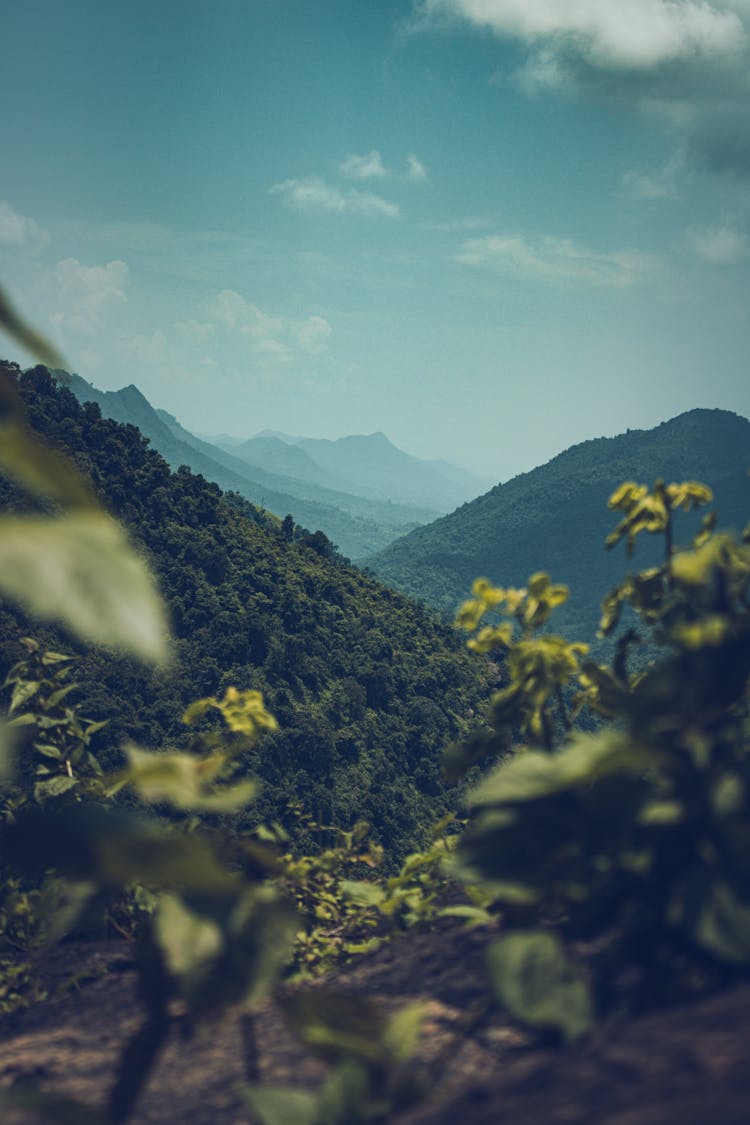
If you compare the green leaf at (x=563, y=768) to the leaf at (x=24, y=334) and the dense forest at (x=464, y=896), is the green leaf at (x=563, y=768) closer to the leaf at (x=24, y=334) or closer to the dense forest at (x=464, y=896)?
the dense forest at (x=464, y=896)

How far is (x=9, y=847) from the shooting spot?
4.18 feet

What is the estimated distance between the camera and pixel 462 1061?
1.87 metres

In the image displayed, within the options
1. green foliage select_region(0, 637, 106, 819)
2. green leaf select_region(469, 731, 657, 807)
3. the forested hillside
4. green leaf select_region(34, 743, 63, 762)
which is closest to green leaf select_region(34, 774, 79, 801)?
green foliage select_region(0, 637, 106, 819)

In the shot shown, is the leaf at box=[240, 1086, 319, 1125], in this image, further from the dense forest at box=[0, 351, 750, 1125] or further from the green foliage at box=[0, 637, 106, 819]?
the green foliage at box=[0, 637, 106, 819]

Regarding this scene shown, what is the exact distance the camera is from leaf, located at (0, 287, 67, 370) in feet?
4.09

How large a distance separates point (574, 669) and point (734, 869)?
50.7 inches

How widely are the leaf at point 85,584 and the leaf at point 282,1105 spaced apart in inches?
38.5

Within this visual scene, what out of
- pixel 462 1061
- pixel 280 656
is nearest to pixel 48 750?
pixel 462 1061

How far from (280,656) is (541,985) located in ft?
213

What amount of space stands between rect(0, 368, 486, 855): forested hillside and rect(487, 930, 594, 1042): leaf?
47371mm

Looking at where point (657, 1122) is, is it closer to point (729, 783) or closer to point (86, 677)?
point (729, 783)

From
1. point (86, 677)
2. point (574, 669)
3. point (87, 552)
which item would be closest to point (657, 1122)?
point (87, 552)

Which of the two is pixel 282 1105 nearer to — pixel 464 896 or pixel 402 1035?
pixel 402 1035

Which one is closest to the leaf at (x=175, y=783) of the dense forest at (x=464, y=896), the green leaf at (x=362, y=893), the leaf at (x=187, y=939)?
the dense forest at (x=464, y=896)
